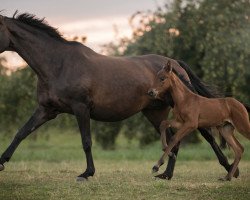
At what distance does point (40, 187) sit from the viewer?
9406 millimetres

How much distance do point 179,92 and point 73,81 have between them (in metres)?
1.88

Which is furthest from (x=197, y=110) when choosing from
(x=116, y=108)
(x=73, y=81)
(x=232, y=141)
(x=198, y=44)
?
(x=198, y=44)

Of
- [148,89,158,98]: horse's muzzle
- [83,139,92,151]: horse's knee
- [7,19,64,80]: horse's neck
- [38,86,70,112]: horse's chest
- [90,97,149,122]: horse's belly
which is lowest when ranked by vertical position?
[83,139,92,151]: horse's knee

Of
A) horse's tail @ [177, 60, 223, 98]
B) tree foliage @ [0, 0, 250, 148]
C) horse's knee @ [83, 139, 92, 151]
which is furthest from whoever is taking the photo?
tree foliage @ [0, 0, 250, 148]

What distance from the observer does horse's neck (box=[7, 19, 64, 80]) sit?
10.9m

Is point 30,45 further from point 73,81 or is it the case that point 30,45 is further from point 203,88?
point 203,88

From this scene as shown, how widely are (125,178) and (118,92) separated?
1.56m

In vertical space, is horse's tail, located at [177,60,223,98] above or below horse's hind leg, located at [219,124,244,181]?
above

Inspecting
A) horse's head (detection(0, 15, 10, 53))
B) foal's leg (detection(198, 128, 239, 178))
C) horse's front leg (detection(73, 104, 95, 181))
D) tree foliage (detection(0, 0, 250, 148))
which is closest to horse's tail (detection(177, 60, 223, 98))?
foal's leg (detection(198, 128, 239, 178))

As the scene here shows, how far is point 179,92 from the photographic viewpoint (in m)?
10.9

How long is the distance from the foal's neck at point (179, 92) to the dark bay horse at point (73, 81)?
0.74 metres

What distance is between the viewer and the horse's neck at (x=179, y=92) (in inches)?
428

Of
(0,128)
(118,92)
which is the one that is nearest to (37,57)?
(118,92)

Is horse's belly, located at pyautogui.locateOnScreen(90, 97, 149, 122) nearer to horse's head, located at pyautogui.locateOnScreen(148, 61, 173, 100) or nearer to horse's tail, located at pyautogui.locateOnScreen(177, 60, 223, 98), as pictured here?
horse's head, located at pyautogui.locateOnScreen(148, 61, 173, 100)
